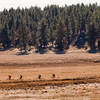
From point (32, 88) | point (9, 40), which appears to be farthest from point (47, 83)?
point (9, 40)

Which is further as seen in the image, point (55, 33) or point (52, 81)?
point (55, 33)

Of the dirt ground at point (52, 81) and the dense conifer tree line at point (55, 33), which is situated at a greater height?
the dense conifer tree line at point (55, 33)

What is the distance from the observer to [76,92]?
3331 centimetres

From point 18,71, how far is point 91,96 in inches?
966

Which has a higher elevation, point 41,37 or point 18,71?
point 41,37

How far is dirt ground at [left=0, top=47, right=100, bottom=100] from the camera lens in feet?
106

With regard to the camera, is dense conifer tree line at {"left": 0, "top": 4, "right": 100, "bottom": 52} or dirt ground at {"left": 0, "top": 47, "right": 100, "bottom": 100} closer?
dirt ground at {"left": 0, "top": 47, "right": 100, "bottom": 100}

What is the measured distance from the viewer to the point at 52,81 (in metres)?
41.1

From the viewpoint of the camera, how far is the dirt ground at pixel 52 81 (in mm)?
32188

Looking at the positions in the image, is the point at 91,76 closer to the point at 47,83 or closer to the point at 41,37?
the point at 47,83

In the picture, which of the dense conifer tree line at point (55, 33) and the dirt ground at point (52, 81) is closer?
the dirt ground at point (52, 81)

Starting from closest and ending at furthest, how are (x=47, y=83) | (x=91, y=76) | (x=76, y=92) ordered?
(x=76, y=92) < (x=47, y=83) < (x=91, y=76)

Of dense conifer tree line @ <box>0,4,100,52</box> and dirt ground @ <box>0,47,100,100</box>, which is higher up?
dense conifer tree line @ <box>0,4,100,52</box>

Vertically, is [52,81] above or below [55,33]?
below
